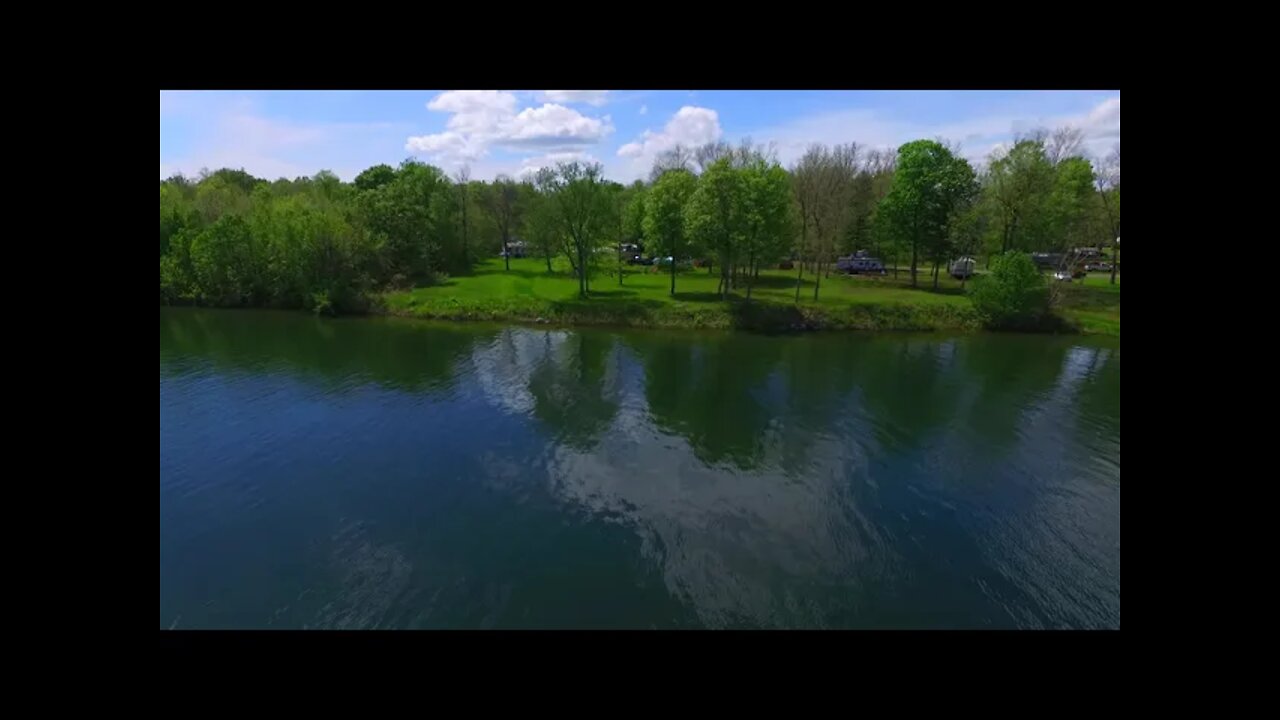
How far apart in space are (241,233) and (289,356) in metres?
20.5

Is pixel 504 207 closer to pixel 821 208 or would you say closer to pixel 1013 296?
pixel 821 208

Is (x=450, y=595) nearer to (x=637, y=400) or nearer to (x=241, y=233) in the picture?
(x=637, y=400)

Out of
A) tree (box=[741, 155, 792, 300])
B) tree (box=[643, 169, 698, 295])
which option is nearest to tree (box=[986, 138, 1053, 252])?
tree (box=[741, 155, 792, 300])

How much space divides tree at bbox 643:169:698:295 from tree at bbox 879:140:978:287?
15578mm

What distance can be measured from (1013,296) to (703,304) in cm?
1786

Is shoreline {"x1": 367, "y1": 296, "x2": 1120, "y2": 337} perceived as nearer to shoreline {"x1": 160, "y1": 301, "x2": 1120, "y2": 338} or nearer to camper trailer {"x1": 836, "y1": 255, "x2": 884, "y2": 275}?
shoreline {"x1": 160, "y1": 301, "x2": 1120, "y2": 338}

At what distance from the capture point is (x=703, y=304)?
3800cm

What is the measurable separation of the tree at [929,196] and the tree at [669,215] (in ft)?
51.1

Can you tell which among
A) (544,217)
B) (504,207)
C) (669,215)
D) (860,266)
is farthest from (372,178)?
(860,266)

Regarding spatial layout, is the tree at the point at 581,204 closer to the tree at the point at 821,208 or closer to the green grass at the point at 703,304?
the green grass at the point at 703,304

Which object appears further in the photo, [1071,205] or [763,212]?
[1071,205]
